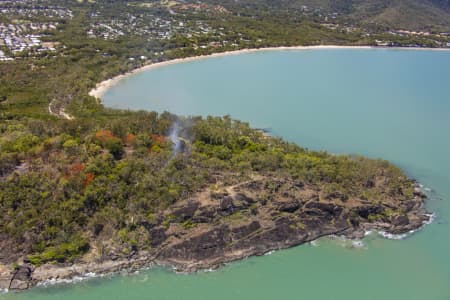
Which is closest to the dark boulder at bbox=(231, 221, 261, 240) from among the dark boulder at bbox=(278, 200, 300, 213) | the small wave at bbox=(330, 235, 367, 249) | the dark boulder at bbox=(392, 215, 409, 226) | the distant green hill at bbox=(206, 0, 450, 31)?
the dark boulder at bbox=(278, 200, 300, 213)

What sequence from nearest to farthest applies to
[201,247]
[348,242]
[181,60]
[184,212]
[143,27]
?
[201,247]
[184,212]
[348,242]
[181,60]
[143,27]

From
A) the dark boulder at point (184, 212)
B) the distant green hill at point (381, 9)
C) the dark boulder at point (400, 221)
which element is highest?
the distant green hill at point (381, 9)

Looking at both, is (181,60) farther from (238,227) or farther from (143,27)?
(238,227)

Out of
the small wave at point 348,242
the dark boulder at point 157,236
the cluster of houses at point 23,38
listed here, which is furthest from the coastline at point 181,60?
the small wave at point 348,242

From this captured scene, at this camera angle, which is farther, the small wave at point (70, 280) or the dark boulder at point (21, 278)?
the small wave at point (70, 280)

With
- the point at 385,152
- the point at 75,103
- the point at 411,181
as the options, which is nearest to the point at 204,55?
the point at 75,103

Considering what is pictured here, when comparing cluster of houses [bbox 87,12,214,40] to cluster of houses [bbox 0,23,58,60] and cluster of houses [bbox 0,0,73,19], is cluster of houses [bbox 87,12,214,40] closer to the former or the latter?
cluster of houses [bbox 0,0,73,19]

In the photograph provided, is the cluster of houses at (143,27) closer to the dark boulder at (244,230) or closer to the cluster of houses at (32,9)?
the cluster of houses at (32,9)

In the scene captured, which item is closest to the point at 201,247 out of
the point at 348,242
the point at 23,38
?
the point at 348,242
